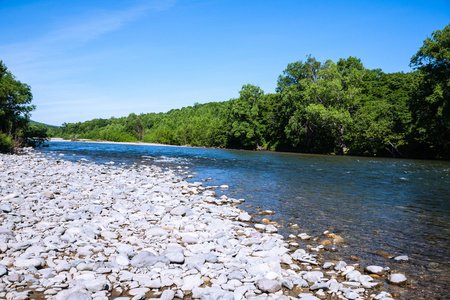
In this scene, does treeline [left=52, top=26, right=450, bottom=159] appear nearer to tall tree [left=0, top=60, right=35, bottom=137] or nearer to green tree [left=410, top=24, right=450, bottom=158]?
green tree [left=410, top=24, right=450, bottom=158]

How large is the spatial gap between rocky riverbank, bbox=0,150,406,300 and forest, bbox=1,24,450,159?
37863 millimetres

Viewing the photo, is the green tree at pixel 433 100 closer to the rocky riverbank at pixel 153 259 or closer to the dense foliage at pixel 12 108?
the rocky riverbank at pixel 153 259

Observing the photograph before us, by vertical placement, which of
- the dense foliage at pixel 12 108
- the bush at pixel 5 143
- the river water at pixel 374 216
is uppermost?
the dense foliage at pixel 12 108

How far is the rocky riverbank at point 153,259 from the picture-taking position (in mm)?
4215

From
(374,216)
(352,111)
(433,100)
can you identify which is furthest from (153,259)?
(352,111)

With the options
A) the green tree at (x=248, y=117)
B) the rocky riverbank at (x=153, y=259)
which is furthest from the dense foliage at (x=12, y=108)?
the green tree at (x=248, y=117)

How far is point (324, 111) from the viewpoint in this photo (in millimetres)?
48688

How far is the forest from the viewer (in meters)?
37.5

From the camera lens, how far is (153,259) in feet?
16.6

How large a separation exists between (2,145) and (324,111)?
45.8 m

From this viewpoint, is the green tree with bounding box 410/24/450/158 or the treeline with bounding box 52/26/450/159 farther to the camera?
the treeline with bounding box 52/26/450/159

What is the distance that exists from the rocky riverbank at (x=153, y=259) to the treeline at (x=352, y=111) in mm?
38710

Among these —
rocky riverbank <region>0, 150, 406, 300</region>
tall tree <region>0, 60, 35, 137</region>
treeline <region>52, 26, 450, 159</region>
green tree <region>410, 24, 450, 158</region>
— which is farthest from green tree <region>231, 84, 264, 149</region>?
rocky riverbank <region>0, 150, 406, 300</region>

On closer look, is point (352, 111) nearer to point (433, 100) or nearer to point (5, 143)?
point (433, 100)
